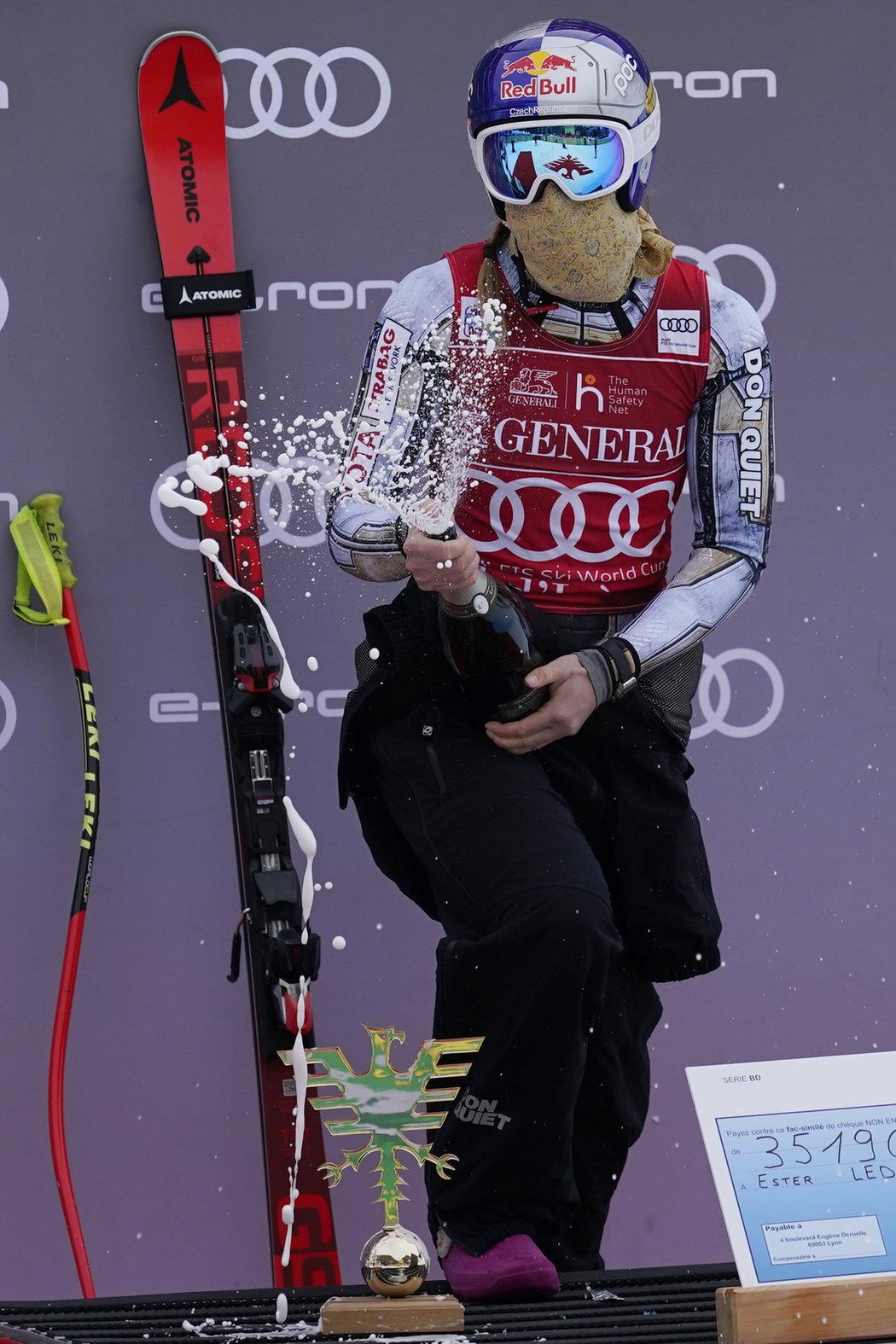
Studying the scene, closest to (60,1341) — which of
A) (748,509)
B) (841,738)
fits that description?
(748,509)

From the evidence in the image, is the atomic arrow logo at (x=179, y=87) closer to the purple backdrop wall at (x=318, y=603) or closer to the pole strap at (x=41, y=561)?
the purple backdrop wall at (x=318, y=603)

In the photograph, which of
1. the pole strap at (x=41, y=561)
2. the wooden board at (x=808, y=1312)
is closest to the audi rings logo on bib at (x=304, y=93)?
the pole strap at (x=41, y=561)

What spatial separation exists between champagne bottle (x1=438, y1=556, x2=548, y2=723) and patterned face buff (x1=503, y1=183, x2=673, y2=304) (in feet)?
1.46

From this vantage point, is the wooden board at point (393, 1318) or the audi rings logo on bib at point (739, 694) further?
the audi rings logo on bib at point (739, 694)

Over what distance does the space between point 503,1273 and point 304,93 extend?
2.14m

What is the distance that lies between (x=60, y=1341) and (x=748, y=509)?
4.81 ft

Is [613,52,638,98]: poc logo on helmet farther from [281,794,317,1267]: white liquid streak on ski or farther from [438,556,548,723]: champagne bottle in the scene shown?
[281,794,317,1267]: white liquid streak on ski

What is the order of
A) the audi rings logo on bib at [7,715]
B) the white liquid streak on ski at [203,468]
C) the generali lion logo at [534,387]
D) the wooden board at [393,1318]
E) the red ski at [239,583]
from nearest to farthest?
1. the wooden board at [393,1318]
2. the white liquid streak on ski at [203,468]
3. the generali lion logo at [534,387]
4. the red ski at [239,583]
5. the audi rings logo on bib at [7,715]

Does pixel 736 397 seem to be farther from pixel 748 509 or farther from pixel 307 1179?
pixel 307 1179

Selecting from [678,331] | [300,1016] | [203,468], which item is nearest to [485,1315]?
[300,1016]

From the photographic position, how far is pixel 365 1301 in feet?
6.95

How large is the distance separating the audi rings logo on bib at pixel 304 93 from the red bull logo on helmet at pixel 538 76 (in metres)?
0.92

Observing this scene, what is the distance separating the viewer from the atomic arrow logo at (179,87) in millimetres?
3254

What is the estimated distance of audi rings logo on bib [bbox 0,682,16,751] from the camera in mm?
3383
